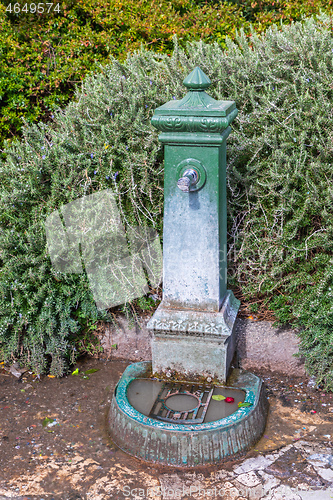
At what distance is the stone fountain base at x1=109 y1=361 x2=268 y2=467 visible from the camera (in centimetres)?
287

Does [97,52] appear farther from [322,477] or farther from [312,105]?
[322,477]

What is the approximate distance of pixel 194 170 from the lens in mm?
2992

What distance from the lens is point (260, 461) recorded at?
2945 millimetres

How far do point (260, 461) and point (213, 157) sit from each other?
70.2 inches

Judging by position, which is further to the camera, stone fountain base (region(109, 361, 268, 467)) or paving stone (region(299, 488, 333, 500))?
stone fountain base (region(109, 361, 268, 467))

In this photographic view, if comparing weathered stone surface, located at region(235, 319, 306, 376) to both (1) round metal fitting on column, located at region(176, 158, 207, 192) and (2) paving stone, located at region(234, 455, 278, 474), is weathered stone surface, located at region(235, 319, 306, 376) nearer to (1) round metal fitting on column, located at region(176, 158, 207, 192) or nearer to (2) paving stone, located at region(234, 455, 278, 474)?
(2) paving stone, located at region(234, 455, 278, 474)

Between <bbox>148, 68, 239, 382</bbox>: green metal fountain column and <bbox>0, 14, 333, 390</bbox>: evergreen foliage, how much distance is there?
1.88 feet

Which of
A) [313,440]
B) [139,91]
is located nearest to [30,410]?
[313,440]

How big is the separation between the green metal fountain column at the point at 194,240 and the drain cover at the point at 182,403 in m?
0.09

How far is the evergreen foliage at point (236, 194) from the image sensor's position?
11.9 ft

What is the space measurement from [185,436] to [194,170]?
1516 millimetres

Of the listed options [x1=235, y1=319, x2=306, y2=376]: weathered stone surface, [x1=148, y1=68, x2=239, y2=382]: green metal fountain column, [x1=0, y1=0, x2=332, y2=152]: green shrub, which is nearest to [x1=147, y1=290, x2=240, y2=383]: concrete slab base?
[x1=148, y1=68, x2=239, y2=382]: green metal fountain column

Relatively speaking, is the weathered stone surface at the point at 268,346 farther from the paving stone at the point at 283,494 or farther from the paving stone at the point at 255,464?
the paving stone at the point at 283,494

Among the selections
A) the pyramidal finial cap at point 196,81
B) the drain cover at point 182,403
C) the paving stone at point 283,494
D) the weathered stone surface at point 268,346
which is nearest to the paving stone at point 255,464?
the paving stone at point 283,494
